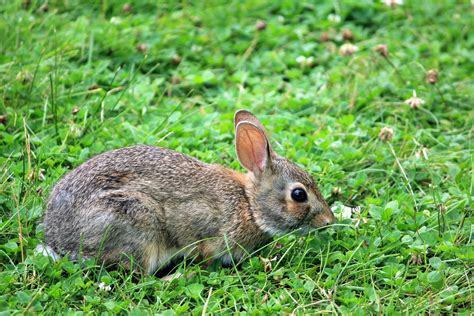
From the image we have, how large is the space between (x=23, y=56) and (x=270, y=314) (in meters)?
3.96

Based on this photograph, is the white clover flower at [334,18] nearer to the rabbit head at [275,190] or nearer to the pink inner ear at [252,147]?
the rabbit head at [275,190]

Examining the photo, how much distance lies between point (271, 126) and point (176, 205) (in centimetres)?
203

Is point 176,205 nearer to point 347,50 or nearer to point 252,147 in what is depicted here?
point 252,147

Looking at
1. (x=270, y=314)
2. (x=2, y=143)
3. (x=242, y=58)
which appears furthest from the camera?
(x=242, y=58)

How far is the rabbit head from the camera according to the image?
6.06 metres

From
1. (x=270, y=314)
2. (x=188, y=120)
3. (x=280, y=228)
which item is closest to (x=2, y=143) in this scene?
(x=188, y=120)

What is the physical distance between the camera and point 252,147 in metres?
6.26

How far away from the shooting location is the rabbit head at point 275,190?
6059 millimetres

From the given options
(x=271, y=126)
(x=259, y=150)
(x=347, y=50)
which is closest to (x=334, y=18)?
(x=347, y=50)

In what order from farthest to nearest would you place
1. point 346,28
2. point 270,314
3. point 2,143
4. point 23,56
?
point 346,28, point 23,56, point 2,143, point 270,314

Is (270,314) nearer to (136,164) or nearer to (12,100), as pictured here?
(136,164)

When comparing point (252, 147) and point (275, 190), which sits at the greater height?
point (252, 147)

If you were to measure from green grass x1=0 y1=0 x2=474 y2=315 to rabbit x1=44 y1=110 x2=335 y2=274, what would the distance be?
0.17 m

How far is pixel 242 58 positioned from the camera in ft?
29.5
